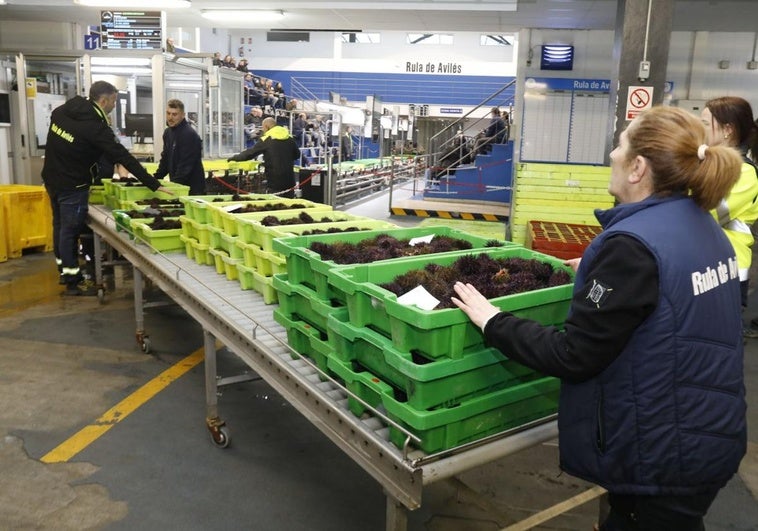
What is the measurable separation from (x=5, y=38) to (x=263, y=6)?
15.5 feet

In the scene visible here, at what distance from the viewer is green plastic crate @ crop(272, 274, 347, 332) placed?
2.06 meters

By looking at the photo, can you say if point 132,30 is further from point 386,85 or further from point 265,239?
point 386,85

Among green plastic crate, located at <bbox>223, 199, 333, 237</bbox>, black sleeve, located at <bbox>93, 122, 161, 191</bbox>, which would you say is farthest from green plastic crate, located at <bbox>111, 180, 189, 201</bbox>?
green plastic crate, located at <bbox>223, 199, 333, 237</bbox>

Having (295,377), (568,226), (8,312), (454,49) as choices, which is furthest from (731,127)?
(454,49)

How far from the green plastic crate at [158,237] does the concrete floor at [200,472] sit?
87 cm

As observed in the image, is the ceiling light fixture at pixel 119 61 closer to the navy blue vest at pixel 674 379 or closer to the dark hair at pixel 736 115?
the dark hair at pixel 736 115

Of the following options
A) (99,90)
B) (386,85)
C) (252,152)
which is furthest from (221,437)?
(386,85)

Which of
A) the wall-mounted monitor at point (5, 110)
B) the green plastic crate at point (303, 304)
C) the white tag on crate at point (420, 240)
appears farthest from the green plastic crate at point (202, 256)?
the wall-mounted monitor at point (5, 110)

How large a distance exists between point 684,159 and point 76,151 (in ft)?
17.0

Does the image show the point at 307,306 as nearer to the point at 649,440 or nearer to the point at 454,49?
the point at 649,440

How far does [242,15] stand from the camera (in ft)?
29.3

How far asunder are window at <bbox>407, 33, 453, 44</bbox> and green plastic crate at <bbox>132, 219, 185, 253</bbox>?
2166 cm

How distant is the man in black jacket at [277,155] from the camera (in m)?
7.41

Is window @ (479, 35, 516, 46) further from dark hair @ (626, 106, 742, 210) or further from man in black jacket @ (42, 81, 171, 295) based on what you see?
dark hair @ (626, 106, 742, 210)
